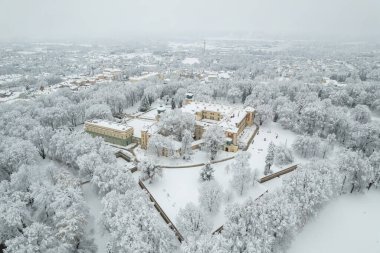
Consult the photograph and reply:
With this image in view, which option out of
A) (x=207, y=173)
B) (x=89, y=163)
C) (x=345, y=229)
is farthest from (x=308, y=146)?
(x=89, y=163)

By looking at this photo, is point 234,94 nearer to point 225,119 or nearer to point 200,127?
point 225,119

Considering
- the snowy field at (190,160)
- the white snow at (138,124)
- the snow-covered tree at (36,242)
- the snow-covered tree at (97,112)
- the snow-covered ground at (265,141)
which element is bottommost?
the snowy field at (190,160)

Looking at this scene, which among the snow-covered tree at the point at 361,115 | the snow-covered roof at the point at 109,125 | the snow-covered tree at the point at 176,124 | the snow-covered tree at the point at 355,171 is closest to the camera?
the snow-covered tree at the point at 355,171

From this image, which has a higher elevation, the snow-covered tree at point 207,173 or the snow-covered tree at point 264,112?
the snow-covered tree at point 264,112

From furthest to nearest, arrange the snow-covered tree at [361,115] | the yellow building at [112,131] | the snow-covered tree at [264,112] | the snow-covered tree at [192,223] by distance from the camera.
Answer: the snow-covered tree at [361,115] → the snow-covered tree at [264,112] → the yellow building at [112,131] → the snow-covered tree at [192,223]

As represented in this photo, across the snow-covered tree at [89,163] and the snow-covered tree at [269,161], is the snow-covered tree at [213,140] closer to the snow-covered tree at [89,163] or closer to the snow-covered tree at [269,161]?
the snow-covered tree at [269,161]

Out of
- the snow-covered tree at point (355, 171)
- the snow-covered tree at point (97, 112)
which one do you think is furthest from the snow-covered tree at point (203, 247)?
the snow-covered tree at point (97, 112)

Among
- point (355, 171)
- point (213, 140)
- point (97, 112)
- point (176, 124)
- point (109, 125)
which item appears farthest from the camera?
point (97, 112)
